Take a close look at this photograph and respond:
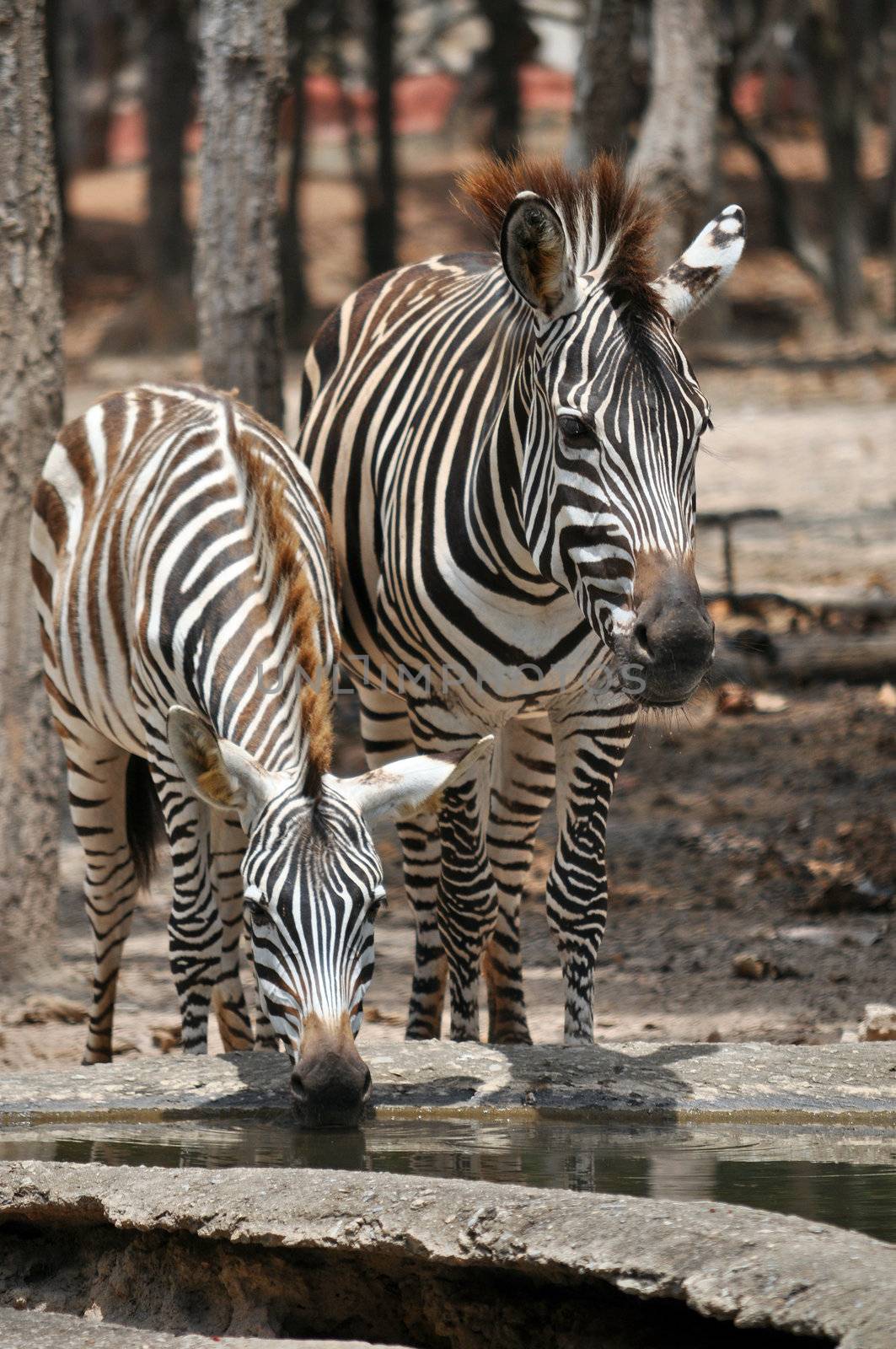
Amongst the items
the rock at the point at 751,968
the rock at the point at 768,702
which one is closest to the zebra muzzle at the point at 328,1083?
the rock at the point at 751,968

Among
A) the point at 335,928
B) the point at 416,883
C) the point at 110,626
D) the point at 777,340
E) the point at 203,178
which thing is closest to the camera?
the point at 335,928

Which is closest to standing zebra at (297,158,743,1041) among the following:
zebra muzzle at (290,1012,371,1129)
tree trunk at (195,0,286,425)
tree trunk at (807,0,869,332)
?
tree trunk at (195,0,286,425)

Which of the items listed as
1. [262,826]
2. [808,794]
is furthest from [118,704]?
[808,794]

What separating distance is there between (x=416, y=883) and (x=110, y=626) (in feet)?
4.90

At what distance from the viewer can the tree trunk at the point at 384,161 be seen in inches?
1073

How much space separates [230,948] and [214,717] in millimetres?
1399

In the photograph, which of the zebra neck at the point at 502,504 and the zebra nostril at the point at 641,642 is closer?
the zebra nostril at the point at 641,642

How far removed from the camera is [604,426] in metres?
5.10

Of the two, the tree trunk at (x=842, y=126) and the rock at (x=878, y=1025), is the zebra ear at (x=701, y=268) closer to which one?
the rock at (x=878, y=1025)

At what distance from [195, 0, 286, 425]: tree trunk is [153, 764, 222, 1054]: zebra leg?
135 inches

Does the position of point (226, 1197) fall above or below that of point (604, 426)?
below

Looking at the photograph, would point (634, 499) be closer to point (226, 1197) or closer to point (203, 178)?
point (226, 1197)

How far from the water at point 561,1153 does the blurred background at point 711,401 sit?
133 centimetres

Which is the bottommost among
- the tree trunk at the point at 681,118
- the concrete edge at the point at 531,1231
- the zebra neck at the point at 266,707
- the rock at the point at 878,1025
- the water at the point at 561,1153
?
the water at the point at 561,1153
